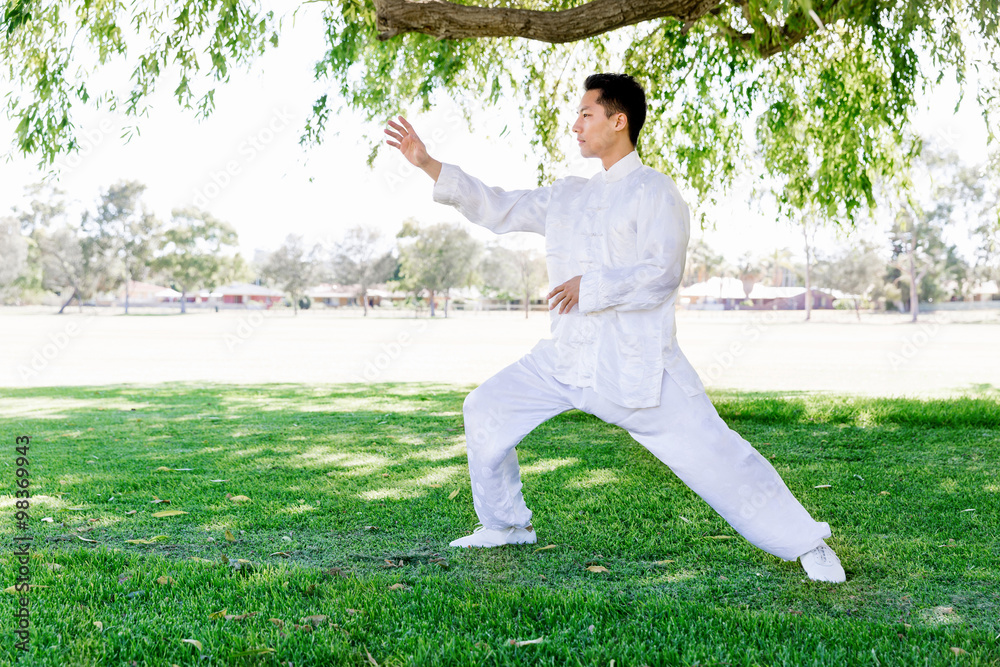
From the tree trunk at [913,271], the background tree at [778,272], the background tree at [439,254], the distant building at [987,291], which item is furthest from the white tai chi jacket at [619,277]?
the background tree at [778,272]

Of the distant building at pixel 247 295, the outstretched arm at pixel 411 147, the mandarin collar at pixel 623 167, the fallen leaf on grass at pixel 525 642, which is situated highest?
the distant building at pixel 247 295

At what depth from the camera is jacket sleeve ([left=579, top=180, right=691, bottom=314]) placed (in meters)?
3.16

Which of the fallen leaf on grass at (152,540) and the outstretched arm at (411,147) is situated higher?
the outstretched arm at (411,147)

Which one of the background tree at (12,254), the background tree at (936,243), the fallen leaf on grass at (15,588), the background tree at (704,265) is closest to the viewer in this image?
the fallen leaf on grass at (15,588)

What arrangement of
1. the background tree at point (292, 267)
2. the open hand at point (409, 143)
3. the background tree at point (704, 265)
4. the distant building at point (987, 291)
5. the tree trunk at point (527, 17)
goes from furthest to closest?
1. the background tree at point (704, 265)
2. the background tree at point (292, 267)
3. the distant building at point (987, 291)
4. the tree trunk at point (527, 17)
5. the open hand at point (409, 143)

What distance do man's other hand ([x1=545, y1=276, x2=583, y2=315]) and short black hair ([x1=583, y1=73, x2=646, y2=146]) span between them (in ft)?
2.53

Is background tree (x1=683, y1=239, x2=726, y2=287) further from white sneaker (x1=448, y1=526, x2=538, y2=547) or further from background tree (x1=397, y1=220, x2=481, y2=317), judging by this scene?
white sneaker (x1=448, y1=526, x2=538, y2=547)

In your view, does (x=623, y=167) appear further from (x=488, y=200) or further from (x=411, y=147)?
(x=411, y=147)

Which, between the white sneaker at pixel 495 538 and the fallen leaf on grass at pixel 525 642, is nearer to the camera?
the fallen leaf on grass at pixel 525 642

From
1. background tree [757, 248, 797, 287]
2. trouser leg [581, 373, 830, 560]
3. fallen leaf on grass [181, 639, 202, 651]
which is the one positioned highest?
background tree [757, 248, 797, 287]

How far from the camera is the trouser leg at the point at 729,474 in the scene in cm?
321

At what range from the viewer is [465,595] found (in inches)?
119

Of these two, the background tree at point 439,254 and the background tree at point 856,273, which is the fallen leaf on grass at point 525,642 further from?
the background tree at point 856,273

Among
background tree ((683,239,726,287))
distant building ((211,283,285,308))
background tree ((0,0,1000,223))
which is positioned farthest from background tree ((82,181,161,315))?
background tree ((0,0,1000,223))
